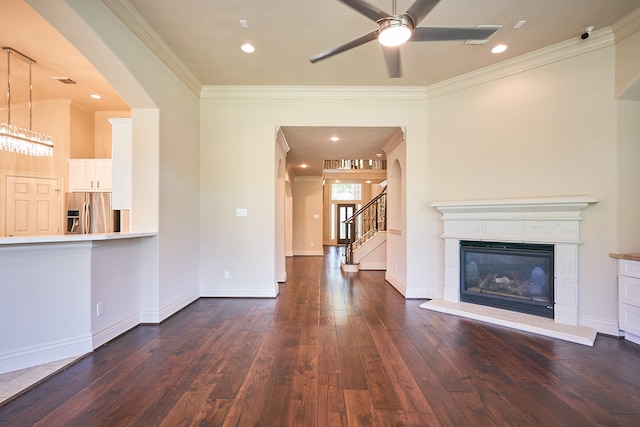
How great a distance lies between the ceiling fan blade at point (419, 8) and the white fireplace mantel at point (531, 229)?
2.51 meters

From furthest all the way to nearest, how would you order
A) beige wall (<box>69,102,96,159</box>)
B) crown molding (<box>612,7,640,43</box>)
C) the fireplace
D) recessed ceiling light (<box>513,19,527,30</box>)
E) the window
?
the window < beige wall (<box>69,102,96,159</box>) < the fireplace < recessed ceiling light (<box>513,19,527,30</box>) < crown molding (<box>612,7,640,43</box>)

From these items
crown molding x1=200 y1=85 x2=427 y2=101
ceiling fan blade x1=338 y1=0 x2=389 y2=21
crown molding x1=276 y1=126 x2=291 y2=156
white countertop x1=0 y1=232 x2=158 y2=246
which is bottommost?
white countertop x1=0 y1=232 x2=158 y2=246

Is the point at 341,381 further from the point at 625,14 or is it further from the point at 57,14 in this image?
the point at 625,14

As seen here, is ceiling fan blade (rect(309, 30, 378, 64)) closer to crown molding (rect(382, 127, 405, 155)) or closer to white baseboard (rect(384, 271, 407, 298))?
crown molding (rect(382, 127, 405, 155))

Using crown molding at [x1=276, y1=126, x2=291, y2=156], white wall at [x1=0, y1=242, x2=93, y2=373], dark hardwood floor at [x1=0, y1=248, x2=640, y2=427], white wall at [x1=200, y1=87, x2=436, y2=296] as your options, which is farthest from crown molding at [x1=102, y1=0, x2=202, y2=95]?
dark hardwood floor at [x1=0, y1=248, x2=640, y2=427]

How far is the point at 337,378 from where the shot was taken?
7.38 feet

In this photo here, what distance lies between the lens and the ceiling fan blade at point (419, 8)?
6.36ft

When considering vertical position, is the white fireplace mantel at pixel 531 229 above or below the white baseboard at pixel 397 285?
above

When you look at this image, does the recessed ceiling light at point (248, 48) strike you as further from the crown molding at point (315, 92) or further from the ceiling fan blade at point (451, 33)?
the ceiling fan blade at point (451, 33)

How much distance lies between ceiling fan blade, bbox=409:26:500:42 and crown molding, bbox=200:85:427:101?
2.23 metres

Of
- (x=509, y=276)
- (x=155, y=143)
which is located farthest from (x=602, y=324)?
(x=155, y=143)

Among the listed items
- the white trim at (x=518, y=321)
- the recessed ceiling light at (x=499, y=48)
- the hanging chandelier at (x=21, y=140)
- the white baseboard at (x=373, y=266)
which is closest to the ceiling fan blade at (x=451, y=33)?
the recessed ceiling light at (x=499, y=48)

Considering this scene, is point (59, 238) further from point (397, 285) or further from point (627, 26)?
point (627, 26)

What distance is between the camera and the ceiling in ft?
9.16
